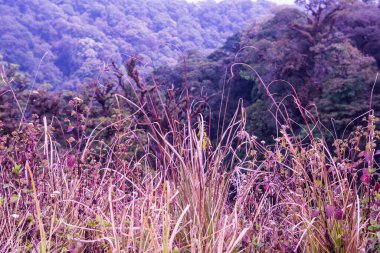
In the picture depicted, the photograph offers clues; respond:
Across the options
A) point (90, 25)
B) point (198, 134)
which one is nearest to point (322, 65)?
point (198, 134)

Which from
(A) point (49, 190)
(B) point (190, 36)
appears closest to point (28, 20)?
(B) point (190, 36)

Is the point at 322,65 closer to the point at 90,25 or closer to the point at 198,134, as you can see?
the point at 198,134

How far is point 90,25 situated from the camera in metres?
→ 56.0

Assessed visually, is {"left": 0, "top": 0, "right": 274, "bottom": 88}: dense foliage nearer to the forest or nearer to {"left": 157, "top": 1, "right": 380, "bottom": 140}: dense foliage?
the forest

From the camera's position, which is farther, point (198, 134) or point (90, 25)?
point (90, 25)

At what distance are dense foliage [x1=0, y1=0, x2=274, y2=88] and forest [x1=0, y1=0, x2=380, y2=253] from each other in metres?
0.29

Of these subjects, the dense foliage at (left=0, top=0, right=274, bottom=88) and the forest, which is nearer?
the forest

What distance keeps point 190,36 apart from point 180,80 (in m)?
27.0

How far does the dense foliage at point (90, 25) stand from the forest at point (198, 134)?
0.29m

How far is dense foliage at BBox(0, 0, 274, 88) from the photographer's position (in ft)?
149

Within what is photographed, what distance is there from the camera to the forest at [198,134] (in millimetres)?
1447

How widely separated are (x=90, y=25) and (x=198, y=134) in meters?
57.3

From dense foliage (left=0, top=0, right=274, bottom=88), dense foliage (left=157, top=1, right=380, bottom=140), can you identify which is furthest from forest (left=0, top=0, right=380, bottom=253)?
dense foliage (left=0, top=0, right=274, bottom=88)

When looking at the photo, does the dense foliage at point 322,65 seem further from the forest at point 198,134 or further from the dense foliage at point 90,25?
the dense foliage at point 90,25
